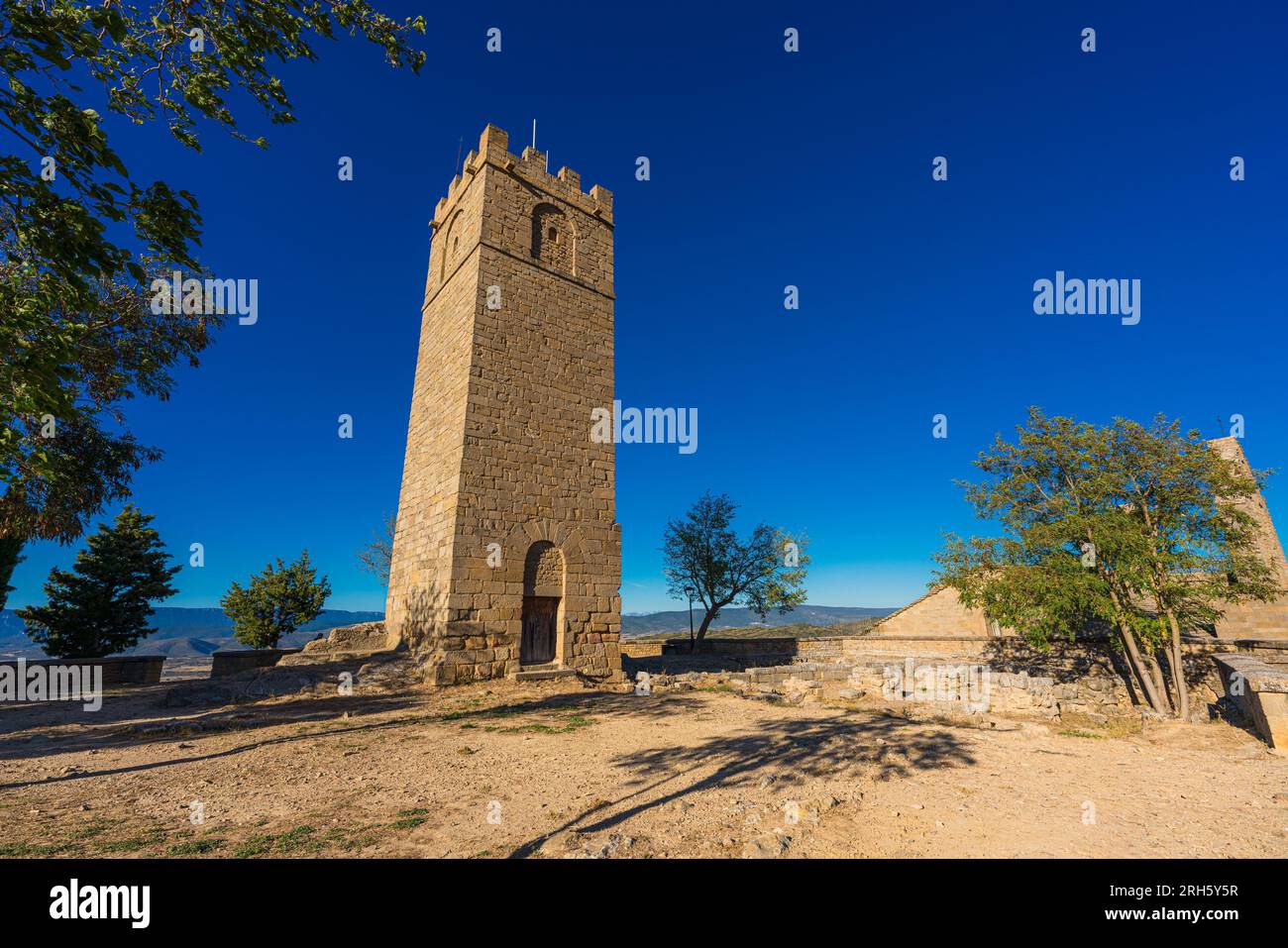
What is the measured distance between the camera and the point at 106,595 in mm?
20891

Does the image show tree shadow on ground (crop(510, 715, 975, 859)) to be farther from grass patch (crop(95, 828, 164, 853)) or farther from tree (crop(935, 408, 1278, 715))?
tree (crop(935, 408, 1278, 715))

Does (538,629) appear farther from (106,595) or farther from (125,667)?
(106,595)

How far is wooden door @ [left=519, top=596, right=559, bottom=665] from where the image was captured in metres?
13.5

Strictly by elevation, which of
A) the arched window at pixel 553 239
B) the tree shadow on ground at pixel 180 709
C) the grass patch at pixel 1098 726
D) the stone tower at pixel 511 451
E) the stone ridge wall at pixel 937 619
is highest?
the arched window at pixel 553 239

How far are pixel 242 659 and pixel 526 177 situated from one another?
15.6 m

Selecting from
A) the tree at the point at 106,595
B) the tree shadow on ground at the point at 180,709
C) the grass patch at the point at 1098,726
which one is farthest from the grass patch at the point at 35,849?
the tree at the point at 106,595

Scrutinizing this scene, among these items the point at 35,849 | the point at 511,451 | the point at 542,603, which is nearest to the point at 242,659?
the point at 542,603

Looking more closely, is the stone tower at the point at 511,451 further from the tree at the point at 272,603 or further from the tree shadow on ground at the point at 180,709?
the tree at the point at 272,603

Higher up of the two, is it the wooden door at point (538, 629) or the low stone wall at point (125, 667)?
the wooden door at point (538, 629)

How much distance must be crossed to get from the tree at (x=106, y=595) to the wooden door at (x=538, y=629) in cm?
1875

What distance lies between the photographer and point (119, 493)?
577 inches

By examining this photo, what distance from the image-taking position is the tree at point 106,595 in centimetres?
2012

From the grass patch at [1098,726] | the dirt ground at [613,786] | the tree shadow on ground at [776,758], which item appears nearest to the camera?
the dirt ground at [613,786]

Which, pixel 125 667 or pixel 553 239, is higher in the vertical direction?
→ pixel 553 239
